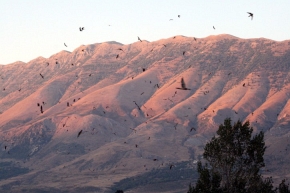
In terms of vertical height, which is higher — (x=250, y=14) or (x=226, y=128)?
(x=250, y=14)

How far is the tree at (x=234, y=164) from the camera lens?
257 feet

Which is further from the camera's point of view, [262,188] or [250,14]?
[262,188]

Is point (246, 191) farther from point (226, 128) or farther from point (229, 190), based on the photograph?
point (226, 128)

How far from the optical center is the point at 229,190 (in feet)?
257

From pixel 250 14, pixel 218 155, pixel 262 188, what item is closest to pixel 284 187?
pixel 262 188

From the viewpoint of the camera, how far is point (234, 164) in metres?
80.2

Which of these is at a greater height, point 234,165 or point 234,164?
point 234,164

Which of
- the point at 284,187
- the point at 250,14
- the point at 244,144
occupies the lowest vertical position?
the point at 284,187

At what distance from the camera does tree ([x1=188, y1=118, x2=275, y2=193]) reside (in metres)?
78.2

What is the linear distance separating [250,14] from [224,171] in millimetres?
23826

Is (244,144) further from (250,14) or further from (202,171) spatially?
(250,14)

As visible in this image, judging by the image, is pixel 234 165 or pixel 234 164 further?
pixel 234 165

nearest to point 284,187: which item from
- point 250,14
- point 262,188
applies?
point 262,188

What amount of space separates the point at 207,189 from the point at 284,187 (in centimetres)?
985
